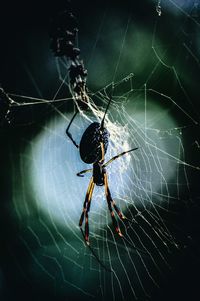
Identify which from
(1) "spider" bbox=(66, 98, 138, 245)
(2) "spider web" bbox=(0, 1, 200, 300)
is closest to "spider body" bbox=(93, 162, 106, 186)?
(1) "spider" bbox=(66, 98, 138, 245)

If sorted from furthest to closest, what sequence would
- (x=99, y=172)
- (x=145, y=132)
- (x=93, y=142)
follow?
(x=145, y=132)
(x=99, y=172)
(x=93, y=142)

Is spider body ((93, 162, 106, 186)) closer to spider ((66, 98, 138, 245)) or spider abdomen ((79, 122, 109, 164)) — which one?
spider ((66, 98, 138, 245))

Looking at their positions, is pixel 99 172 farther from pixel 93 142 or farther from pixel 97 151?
pixel 93 142

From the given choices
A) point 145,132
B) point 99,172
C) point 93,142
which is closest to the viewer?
point 93,142

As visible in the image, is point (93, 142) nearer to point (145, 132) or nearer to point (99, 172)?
point (99, 172)

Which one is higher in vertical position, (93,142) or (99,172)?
(93,142)

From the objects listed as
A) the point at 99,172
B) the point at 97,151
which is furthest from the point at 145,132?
the point at 97,151

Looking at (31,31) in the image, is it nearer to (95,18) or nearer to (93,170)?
(95,18)

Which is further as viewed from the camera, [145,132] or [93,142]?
[145,132]

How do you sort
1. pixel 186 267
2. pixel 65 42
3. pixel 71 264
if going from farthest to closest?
pixel 71 264 < pixel 186 267 < pixel 65 42

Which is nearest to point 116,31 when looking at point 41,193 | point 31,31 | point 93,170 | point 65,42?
point 31,31
